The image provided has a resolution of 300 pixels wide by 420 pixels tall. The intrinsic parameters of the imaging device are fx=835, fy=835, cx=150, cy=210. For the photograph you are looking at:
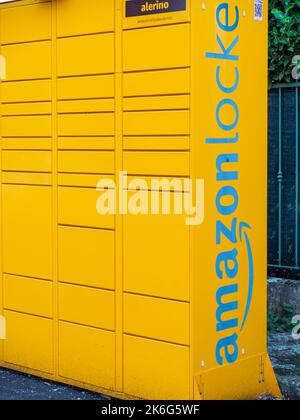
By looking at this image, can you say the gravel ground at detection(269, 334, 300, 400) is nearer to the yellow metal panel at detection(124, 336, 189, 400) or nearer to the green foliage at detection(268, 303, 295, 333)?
the green foliage at detection(268, 303, 295, 333)

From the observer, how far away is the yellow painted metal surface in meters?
4.49

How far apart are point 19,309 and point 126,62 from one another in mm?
1815

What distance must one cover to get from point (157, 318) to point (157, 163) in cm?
86

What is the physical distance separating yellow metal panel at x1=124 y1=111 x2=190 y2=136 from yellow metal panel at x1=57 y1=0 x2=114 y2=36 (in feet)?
1.83

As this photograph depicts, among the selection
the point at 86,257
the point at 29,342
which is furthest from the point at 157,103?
the point at 29,342

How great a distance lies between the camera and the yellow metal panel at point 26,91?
5227 millimetres

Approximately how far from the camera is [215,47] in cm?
452

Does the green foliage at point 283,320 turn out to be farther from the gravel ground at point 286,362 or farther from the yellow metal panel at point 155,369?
the yellow metal panel at point 155,369

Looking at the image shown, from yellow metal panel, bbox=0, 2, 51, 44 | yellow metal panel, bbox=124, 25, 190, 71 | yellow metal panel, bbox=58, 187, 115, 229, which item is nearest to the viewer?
yellow metal panel, bbox=124, 25, 190, 71

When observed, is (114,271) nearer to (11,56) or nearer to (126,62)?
(126,62)

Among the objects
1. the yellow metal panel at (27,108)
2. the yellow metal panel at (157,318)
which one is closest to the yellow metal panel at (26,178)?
the yellow metal panel at (27,108)

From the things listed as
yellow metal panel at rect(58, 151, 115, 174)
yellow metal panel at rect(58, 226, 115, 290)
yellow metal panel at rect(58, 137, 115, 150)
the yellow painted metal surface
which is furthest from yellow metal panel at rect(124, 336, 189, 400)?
yellow metal panel at rect(58, 137, 115, 150)

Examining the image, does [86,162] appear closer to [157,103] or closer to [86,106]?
[86,106]

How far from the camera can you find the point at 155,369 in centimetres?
464
